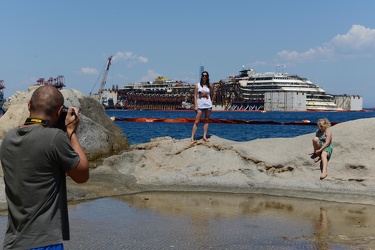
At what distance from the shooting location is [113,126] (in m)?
16.4

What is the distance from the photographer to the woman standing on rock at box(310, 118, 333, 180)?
10969 mm

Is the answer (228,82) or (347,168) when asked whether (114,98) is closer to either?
(228,82)

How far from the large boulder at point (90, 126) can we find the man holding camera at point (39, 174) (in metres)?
10.3

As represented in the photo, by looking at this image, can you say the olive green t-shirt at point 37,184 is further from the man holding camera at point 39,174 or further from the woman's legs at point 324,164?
the woman's legs at point 324,164

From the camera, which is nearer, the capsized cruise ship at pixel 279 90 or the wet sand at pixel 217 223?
the wet sand at pixel 217 223

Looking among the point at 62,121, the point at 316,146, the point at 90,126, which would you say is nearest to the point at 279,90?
the point at 90,126

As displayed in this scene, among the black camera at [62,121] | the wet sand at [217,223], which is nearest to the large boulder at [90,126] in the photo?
the wet sand at [217,223]

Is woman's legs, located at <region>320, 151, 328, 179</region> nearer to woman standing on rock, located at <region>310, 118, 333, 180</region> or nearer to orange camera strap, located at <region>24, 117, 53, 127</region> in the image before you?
woman standing on rock, located at <region>310, 118, 333, 180</region>

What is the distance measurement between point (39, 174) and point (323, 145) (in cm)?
848

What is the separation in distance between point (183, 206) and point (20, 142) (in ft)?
20.2

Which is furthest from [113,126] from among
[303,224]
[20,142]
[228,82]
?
[228,82]

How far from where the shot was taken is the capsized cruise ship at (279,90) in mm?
135875

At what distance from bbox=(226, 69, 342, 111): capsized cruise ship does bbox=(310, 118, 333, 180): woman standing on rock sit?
124 meters

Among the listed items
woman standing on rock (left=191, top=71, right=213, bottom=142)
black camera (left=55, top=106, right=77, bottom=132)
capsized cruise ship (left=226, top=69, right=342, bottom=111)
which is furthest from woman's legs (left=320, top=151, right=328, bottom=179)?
capsized cruise ship (left=226, top=69, right=342, bottom=111)
